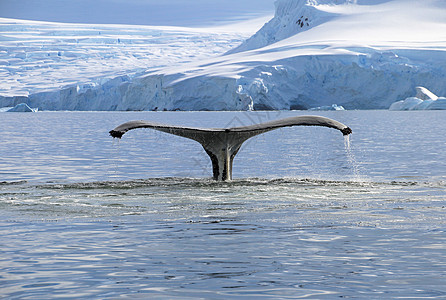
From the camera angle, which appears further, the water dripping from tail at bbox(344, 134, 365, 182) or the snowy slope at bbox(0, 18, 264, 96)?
the snowy slope at bbox(0, 18, 264, 96)

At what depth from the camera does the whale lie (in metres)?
12.7

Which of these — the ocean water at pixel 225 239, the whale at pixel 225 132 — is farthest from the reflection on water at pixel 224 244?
the whale at pixel 225 132

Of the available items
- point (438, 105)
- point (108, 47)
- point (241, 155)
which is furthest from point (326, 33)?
point (241, 155)

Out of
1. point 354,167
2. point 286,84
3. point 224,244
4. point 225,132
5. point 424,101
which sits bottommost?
point 224,244

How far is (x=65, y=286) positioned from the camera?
19.8 ft

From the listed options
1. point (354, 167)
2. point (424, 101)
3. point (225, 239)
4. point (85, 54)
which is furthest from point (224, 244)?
point (85, 54)

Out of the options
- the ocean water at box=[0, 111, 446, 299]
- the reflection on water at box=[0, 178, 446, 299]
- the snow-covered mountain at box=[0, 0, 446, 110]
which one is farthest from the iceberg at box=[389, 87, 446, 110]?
the reflection on water at box=[0, 178, 446, 299]

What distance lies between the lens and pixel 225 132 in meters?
13.6

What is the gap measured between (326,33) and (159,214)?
131m

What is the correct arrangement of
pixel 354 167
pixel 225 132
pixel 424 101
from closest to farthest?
pixel 225 132 < pixel 354 167 < pixel 424 101

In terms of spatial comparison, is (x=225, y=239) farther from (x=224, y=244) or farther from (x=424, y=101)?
(x=424, y=101)

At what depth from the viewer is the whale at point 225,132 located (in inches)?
500

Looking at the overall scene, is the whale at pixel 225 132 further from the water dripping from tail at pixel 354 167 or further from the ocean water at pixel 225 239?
the water dripping from tail at pixel 354 167

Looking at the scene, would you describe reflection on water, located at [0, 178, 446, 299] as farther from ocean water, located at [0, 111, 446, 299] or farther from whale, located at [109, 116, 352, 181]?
whale, located at [109, 116, 352, 181]
